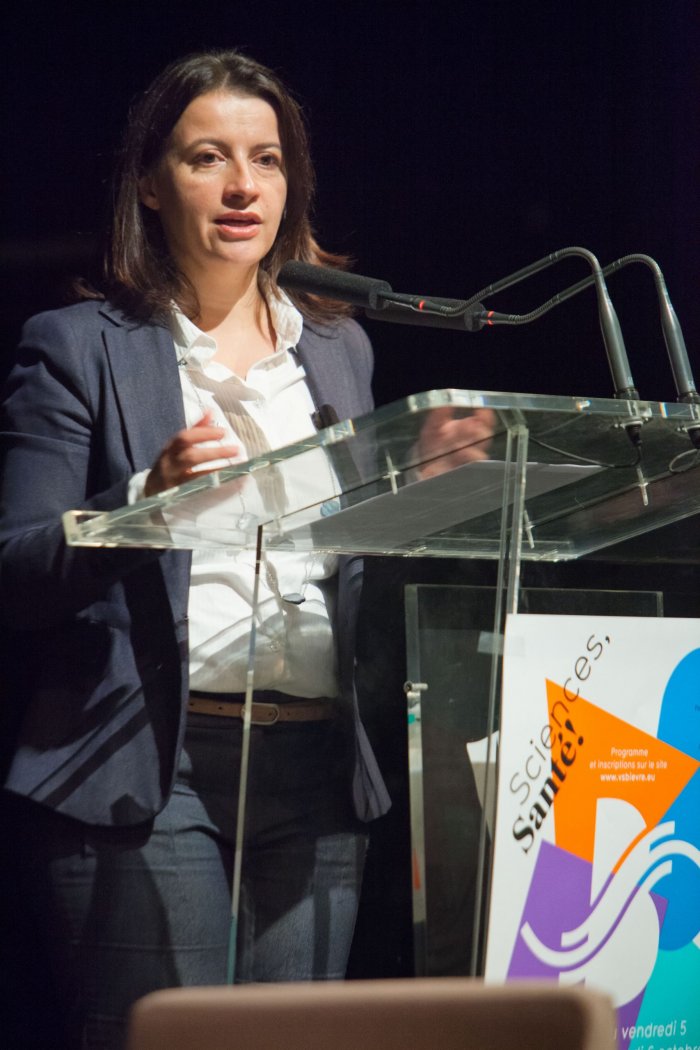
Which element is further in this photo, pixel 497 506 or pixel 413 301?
pixel 413 301

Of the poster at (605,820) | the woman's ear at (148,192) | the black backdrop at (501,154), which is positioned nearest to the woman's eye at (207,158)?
the woman's ear at (148,192)

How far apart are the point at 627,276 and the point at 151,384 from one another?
1.51 m

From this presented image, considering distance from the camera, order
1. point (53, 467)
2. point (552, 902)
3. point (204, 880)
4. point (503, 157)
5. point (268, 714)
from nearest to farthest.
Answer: point (552, 902) < point (268, 714) < point (204, 880) < point (53, 467) < point (503, 157)

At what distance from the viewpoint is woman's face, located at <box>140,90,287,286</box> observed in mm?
1964

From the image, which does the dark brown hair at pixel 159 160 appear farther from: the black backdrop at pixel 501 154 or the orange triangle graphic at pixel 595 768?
the orange triangle graphic at pixel 595 768

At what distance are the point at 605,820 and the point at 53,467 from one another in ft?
2.82

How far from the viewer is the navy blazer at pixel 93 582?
62.7 inches

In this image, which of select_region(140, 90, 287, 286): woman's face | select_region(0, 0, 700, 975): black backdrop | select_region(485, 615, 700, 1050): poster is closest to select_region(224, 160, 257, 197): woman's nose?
select_region(140, 90, 287, 286): woman's face

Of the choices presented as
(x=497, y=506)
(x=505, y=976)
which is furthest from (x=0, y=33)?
(x=505, y=976)

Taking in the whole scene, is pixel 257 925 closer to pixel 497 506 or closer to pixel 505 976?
pixel 505 976

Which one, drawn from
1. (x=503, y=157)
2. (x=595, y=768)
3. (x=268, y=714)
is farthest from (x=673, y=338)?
(x=503, y=157)

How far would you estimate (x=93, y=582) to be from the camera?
157 centimetres

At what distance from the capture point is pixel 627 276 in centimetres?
294

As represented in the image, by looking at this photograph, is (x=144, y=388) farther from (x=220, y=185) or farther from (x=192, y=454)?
(x=192, y=454)
